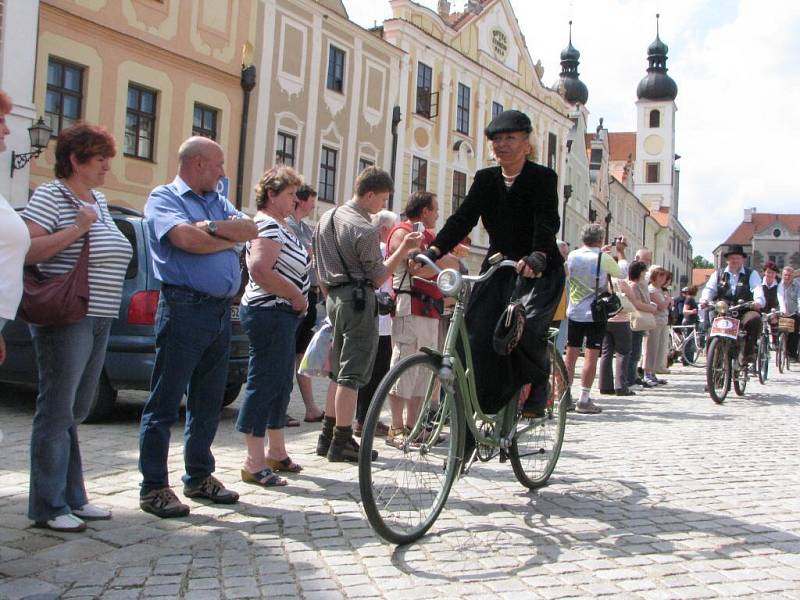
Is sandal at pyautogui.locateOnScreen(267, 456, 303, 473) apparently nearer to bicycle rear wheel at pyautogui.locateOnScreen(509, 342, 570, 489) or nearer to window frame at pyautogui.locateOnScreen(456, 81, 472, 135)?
bicycle rear wheel at pyautogui.locateOnScreen(509, 342, 570, 489)

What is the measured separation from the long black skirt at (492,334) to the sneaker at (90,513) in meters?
1.90

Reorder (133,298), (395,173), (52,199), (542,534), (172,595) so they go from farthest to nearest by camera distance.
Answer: (395,173)
(133,298)
(542,534)
(52,199)
(172,595)

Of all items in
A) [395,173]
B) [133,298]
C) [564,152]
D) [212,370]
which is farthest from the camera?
[564,152]

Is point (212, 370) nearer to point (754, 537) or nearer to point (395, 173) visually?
point (754, 537)

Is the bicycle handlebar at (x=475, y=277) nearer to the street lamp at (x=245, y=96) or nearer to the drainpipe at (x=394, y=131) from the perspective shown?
the street lamp at (x=245, y=96)

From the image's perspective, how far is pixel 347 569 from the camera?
3.71 meters

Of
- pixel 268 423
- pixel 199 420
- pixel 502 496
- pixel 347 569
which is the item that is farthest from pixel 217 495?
pixel 502 496

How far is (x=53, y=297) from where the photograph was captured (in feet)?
12.8

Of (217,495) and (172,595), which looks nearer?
(172,595)

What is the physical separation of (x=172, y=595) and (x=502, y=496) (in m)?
2.33

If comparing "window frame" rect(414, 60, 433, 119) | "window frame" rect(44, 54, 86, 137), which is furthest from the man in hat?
"window frame" rect(414, 60, 433, 119)

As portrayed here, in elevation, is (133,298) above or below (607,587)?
above

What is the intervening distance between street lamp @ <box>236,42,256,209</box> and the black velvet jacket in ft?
63.4

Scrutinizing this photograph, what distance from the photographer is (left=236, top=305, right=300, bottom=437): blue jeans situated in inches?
205
